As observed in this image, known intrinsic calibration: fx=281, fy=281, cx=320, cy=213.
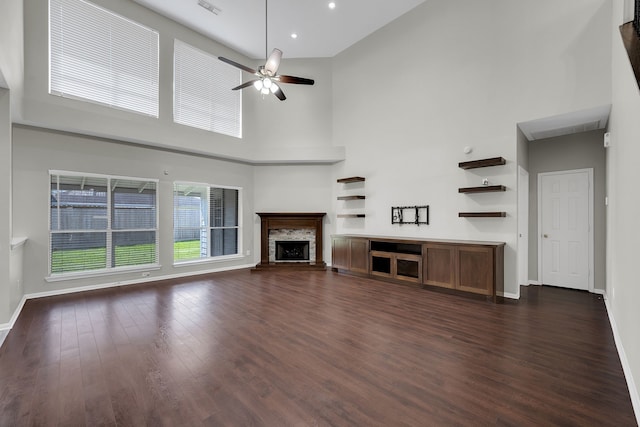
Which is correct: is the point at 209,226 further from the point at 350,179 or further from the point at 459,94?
the point at 459,94

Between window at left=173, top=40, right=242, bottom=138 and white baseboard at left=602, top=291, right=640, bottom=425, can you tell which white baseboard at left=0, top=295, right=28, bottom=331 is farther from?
white baseboard at left=602, top=291, right=640, bottom=425

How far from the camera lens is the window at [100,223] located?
4.78m

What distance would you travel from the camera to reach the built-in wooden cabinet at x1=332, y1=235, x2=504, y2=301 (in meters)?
4.34

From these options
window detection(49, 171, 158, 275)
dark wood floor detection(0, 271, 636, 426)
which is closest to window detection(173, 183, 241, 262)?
window detection(49, 171, 158, 275)

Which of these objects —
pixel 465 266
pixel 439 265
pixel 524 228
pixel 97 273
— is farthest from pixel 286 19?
pixel 524 228

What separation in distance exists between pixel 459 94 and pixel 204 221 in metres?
6.01

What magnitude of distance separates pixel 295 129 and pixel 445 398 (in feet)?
21.6

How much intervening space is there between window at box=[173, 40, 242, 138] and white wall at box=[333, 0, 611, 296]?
111 inches

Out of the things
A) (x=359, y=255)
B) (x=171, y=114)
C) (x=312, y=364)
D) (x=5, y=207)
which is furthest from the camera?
(x=359, y=255)

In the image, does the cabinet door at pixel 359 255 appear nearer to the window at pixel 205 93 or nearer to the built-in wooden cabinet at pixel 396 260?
the built-in wooden cabinet at pixel 396 260

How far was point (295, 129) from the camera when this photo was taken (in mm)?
7340

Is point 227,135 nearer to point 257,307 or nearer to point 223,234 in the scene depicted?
point 223,234

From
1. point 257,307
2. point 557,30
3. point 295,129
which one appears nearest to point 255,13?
point 295,129

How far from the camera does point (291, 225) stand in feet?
23.9
